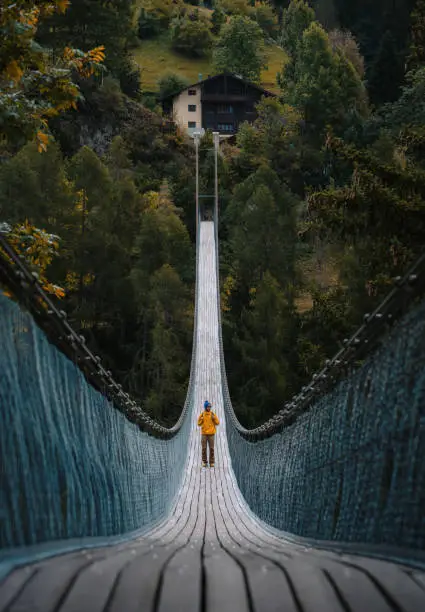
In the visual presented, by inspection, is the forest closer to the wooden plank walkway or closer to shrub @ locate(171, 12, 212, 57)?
the wooden plank walkway

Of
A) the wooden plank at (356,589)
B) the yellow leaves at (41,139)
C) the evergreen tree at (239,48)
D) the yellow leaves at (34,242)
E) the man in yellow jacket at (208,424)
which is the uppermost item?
the evergreen tree at (239,48)

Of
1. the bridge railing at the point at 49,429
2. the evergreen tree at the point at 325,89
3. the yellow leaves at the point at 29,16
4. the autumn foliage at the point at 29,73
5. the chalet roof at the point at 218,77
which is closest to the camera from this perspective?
the bridge railing at the point at 49,429

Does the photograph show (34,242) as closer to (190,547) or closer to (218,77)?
(190,547)

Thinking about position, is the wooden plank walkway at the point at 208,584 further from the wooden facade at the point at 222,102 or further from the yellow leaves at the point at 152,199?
the wooden facade at the point at 222,102

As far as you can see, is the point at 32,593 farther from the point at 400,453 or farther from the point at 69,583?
the point at 400,453

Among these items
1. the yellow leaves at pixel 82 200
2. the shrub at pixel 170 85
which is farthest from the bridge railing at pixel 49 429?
the shrub at pixel 170 85

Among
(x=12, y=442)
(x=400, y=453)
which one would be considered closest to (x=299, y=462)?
(x=400, y=453)

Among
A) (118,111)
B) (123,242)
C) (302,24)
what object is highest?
(302,24)

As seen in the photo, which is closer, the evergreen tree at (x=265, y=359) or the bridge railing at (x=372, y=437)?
the bridge railing at (x=372, y=437)
